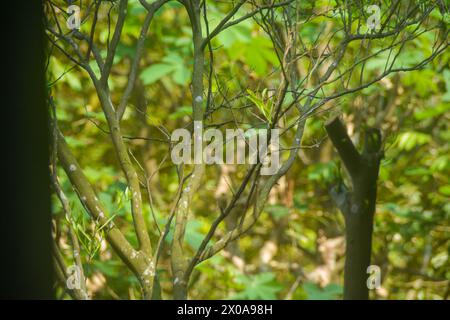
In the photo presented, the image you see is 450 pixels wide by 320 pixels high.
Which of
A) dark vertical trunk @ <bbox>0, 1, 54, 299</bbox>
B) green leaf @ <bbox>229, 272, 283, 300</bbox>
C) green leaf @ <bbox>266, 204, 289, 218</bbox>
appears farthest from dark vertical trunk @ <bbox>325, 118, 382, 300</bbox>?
green leaf @ <bbox>266, 204, 289, 218</bbox>

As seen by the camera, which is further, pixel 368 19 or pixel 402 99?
pixel 402 99

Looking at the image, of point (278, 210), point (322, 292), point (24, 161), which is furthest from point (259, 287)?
point (24, 161)

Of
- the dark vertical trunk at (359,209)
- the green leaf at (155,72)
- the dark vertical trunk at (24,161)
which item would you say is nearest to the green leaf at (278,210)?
the green leaf at (155,72)

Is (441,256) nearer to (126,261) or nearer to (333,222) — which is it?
(333,222)

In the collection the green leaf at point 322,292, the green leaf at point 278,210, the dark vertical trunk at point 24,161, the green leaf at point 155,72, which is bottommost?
the green leaf at point 322,292

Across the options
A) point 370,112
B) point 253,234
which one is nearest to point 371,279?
point 370,112

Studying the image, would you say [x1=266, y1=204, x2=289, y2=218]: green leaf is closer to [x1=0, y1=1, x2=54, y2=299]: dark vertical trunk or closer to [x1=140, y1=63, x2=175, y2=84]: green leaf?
[x1=140, y1=63, x2=175, y2=84]: green leaf

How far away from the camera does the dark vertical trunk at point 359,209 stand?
2.74m

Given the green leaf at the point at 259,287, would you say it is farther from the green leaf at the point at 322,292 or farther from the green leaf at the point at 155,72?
the green leaf at the point at 155,72

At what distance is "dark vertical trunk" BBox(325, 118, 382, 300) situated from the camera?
8.98ft

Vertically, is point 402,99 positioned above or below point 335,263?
above

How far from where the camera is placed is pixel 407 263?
6168mm

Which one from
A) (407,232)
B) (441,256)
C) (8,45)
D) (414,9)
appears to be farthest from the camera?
(441,256)

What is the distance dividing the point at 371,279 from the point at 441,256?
9.58 ft
